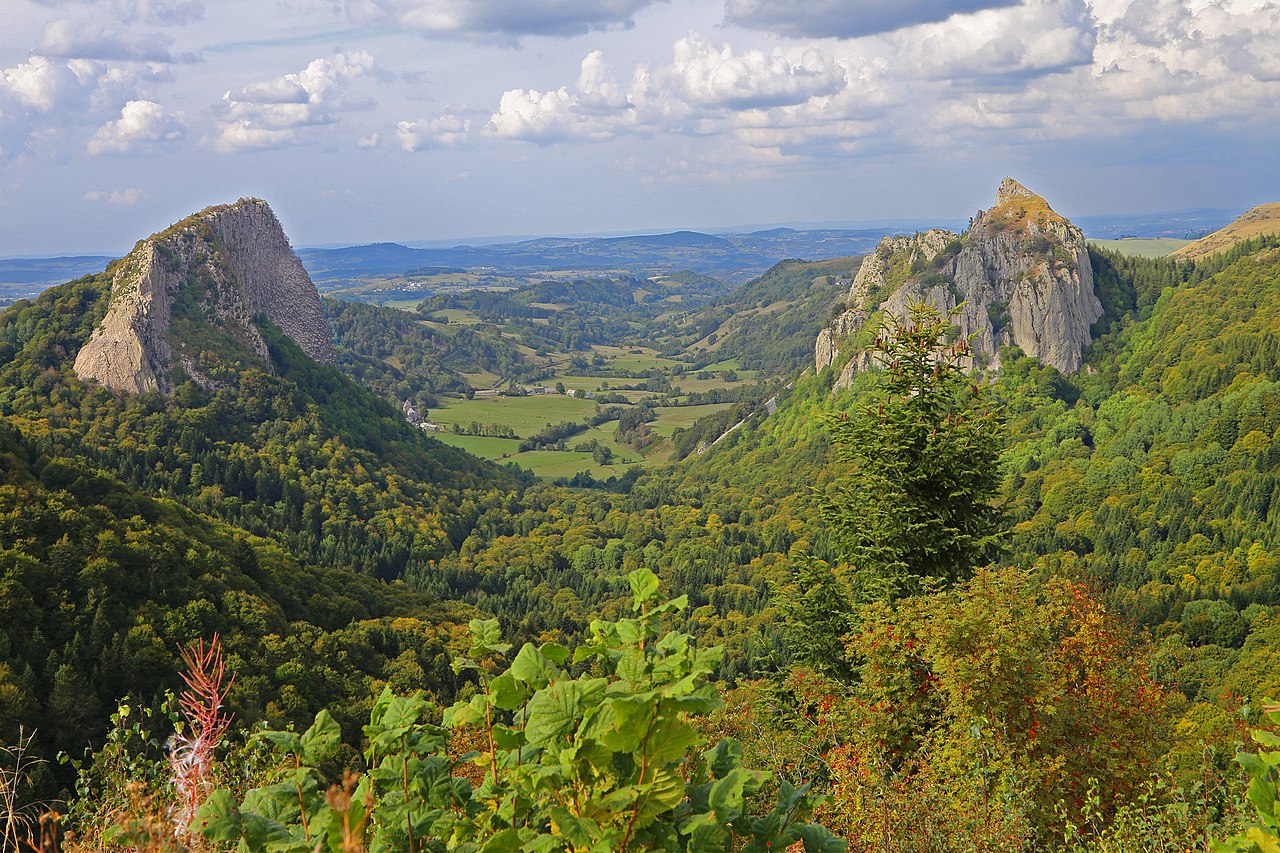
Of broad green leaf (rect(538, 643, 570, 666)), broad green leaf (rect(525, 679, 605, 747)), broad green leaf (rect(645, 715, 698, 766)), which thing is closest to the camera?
broad green leaf (rect(645, 715, 698, 766))

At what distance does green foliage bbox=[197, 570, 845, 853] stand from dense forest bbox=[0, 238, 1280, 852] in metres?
0.02

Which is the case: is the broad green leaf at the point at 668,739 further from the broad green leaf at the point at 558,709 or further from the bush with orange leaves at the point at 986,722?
the bush with orange leaves at the point at 986,722

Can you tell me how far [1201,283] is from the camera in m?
148

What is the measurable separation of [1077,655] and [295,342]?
13419 centimetres

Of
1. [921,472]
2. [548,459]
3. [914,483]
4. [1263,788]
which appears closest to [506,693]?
[1263,788]

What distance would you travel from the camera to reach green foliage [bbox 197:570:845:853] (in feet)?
12.2

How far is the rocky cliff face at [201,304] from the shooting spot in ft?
316

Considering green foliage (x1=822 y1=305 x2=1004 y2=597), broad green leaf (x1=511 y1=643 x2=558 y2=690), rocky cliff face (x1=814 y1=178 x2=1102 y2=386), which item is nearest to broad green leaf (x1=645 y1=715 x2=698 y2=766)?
broad green leaf (x1=511 y1=643 x2=558 y2=690)

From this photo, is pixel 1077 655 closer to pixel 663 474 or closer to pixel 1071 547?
pixel 1071 547

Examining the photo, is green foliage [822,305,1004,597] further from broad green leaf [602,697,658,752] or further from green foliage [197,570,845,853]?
broad green leaf [602,697,658,752]

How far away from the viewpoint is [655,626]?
4559 millimetres

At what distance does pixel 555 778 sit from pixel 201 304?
126 m

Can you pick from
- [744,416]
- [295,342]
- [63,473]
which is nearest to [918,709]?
[63,473]

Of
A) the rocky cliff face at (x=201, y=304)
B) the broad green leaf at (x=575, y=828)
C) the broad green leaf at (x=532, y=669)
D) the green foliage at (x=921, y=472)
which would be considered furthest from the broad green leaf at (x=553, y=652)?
the rocky cliff face at (x=201, y=304)
